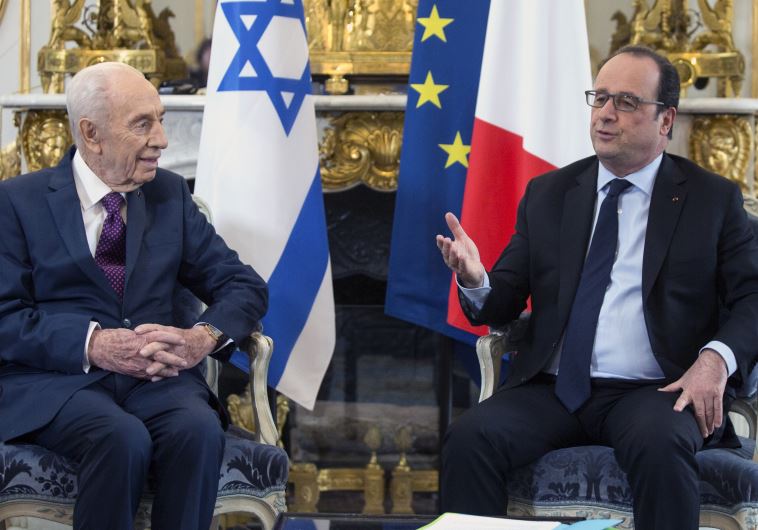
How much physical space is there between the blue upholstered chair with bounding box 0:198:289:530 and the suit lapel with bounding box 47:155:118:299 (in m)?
0.32

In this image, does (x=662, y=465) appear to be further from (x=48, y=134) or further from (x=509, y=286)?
(x=48, y=134)

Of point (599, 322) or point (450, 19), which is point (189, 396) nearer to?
point (599, 322)

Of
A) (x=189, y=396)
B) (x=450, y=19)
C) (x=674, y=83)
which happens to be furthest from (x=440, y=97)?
(x=189, y=396)

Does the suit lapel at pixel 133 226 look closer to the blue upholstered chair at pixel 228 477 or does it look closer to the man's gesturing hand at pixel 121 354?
the man's gesturing hand at pixel 121 354

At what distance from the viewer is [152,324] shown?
286cm

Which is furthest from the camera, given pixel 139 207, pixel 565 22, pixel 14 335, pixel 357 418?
pixel 357 418

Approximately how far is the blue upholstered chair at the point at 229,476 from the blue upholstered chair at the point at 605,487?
1.80 feet

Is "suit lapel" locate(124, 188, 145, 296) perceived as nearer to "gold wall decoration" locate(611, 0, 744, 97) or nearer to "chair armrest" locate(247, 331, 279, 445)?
"chair armrest" locate(247, 331, 279, 445)

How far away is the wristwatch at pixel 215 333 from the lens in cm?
289

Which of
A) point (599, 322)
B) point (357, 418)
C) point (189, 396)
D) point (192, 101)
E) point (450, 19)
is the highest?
point (450, 19)

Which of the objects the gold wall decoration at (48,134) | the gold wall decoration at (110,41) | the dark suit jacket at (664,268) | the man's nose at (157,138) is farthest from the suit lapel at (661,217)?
the gold wall decoration at (48,134)

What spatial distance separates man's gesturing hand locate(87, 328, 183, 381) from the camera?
278 cm

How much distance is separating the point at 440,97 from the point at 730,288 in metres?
1.14

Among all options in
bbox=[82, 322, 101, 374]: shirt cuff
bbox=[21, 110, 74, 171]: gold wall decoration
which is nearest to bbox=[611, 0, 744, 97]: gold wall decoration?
bbox=[21, 110, 74, 171]: gold wall decoration
